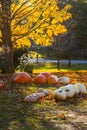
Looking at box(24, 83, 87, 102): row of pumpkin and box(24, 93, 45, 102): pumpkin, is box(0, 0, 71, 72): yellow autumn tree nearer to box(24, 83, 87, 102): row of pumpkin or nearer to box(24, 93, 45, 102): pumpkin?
box(24, 83, 87, 102): row of pumpkin

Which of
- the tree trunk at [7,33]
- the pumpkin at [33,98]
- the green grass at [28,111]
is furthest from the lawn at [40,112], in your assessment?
the tree trunk at [7,33]

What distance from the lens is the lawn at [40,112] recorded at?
6940mm

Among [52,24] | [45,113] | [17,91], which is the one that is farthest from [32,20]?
[45,113]

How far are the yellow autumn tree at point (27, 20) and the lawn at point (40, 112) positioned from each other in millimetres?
4563

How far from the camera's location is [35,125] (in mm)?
6941

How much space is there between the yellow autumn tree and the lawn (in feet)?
15.0

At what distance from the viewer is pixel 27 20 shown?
16.3 m

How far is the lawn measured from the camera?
6940mm

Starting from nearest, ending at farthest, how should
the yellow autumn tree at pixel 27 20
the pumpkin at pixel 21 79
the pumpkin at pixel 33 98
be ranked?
the pumpkin at pixel 33 98, the pumpkin at pixel 21 79, the yellow autumn tree at pixel 27 20

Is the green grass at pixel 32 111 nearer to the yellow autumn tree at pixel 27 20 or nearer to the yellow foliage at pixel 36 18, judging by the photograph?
the yellow autumn tree at pixel 27 20

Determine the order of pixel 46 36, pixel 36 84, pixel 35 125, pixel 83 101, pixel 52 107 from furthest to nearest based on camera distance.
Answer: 1. pixel 46 36
2. pixel 36 84
3. pixel 83 101
4. pixel 52 107
5. pixel 35 125

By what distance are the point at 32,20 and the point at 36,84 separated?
15.6 feet

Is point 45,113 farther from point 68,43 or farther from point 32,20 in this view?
point 68,43

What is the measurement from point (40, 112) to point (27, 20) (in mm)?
8744
